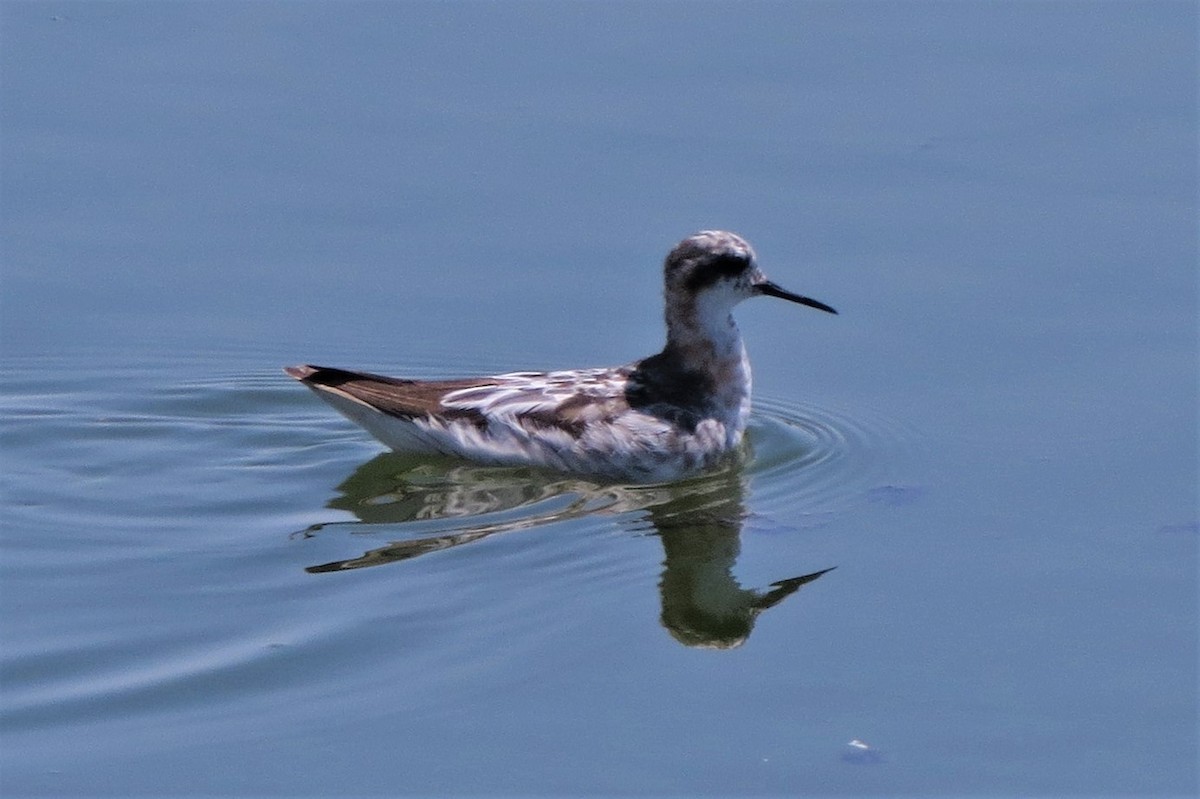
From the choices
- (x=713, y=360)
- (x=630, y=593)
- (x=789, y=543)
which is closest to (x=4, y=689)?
(x=630, y=593)

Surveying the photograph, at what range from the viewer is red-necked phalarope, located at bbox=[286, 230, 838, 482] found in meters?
12.3

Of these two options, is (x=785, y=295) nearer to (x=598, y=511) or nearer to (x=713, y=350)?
(x=713, y=350)

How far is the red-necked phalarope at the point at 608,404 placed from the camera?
1229 cm

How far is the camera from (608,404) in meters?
12.4

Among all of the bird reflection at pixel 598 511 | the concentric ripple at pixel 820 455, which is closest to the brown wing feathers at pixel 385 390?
the bird reflection at pixel 598 511

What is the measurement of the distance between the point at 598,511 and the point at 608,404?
2.90 ft

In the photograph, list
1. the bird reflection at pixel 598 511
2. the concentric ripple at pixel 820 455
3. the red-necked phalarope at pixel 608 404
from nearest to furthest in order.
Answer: the bird reflection at pixel 598 511 < the concentric ripple at pixel 820 455 < the red-necked phalarope at pixel 608 404

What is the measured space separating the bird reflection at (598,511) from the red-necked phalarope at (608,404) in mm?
153

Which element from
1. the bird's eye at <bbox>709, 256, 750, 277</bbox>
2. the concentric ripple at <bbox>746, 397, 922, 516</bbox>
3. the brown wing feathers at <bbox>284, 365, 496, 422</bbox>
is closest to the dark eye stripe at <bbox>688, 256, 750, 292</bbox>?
the bird's eye at <bbox>709, 256, 750, 277</bbox>

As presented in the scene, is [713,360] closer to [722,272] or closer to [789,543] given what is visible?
[722,272]

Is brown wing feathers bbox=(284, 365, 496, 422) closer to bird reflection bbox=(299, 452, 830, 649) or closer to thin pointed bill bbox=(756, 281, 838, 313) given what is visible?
bird reflection bbox=(299, 452, 830, 649)

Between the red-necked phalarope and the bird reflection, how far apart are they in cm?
15

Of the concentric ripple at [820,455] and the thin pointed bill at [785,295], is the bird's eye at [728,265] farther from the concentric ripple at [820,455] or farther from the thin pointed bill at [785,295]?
the concentric ripple at [820,455]

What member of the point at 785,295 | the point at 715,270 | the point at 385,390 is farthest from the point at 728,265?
the point at 385,390
